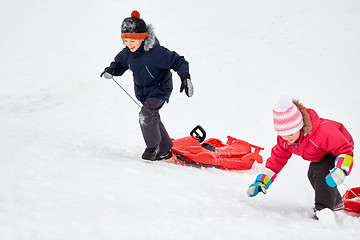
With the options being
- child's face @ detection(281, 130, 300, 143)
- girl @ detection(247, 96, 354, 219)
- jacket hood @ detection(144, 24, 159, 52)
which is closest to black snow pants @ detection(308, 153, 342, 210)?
girl @ detection(247, 96, 354, 219)

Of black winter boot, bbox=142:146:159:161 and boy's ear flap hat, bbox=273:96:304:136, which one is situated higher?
boy's ear flap hat, bbox=273:96:304:136

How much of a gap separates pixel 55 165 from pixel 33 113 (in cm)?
414

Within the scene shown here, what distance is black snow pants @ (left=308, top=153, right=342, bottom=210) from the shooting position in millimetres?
2682

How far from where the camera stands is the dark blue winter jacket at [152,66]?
3.63 m

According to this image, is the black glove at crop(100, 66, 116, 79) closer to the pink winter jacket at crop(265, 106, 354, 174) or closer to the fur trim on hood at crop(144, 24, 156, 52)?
the fur trim on hood at crop(144, 24, 156, 52)

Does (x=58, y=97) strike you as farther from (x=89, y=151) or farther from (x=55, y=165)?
(x=55, y=165)

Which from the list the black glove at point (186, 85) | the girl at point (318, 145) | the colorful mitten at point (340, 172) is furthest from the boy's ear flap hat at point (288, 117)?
the black glove at point (186, 85)

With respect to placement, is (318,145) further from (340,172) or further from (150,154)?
(150,154)

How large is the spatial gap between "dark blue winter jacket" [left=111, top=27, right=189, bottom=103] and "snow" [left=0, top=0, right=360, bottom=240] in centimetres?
76

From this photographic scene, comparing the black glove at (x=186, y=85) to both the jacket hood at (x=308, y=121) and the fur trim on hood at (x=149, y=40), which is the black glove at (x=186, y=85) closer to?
the fur trim on hood at (x=149, y=40)

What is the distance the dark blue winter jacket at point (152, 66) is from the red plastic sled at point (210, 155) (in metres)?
0.70

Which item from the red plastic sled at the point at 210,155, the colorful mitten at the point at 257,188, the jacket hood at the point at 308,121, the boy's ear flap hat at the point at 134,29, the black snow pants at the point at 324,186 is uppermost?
the boy's ear flap hat at the point at 134,29

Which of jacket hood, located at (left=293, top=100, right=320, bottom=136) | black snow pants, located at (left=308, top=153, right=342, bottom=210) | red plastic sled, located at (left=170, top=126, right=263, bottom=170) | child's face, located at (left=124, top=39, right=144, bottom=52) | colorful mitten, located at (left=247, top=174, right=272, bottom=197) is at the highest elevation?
child's face, located at (left=124, top=39, right=144, bottom=52)

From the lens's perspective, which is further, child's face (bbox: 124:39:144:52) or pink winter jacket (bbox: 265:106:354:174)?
child's face (bbox: 124:39:144:52)
